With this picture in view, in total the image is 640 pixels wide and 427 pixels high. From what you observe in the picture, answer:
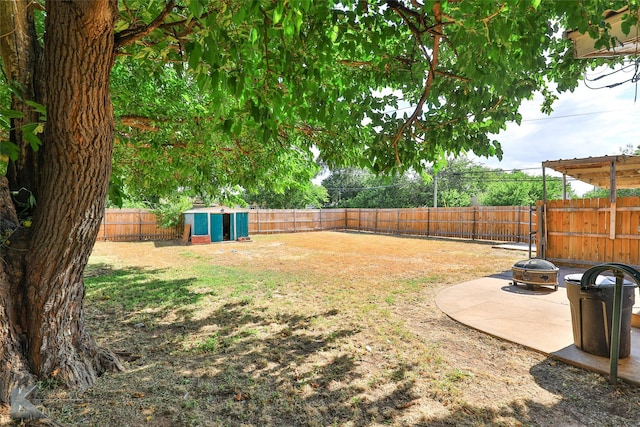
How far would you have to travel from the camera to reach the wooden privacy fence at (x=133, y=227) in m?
18.0

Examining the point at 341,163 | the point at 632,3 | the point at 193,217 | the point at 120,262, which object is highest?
the point at 632,3

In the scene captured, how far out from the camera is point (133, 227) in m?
18.7

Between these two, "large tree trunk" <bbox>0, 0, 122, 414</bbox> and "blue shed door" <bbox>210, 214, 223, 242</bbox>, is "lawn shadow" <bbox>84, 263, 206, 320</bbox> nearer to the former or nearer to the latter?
"large tree trunk" <bbox>0, 0, 122, 414</bbox>

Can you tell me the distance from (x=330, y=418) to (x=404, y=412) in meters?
0.57

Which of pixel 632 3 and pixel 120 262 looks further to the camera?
pixel 120 262

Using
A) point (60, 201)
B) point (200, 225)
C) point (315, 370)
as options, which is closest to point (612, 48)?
point (315, 370)

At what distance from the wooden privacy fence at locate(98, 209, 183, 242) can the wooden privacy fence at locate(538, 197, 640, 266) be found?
58.3ft

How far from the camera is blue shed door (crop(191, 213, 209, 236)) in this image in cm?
1704

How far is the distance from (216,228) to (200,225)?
890mm

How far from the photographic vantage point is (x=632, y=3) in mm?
2578

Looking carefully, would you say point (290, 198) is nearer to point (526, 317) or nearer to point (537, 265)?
point (537, 265)

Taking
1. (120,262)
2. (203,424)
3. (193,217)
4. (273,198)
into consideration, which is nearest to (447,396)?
(203,424)

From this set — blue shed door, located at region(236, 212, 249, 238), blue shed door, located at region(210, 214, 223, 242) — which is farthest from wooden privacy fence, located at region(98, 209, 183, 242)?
blue shed door, located at region(236, 212, 249, 238)

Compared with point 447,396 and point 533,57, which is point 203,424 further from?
point 533,57
